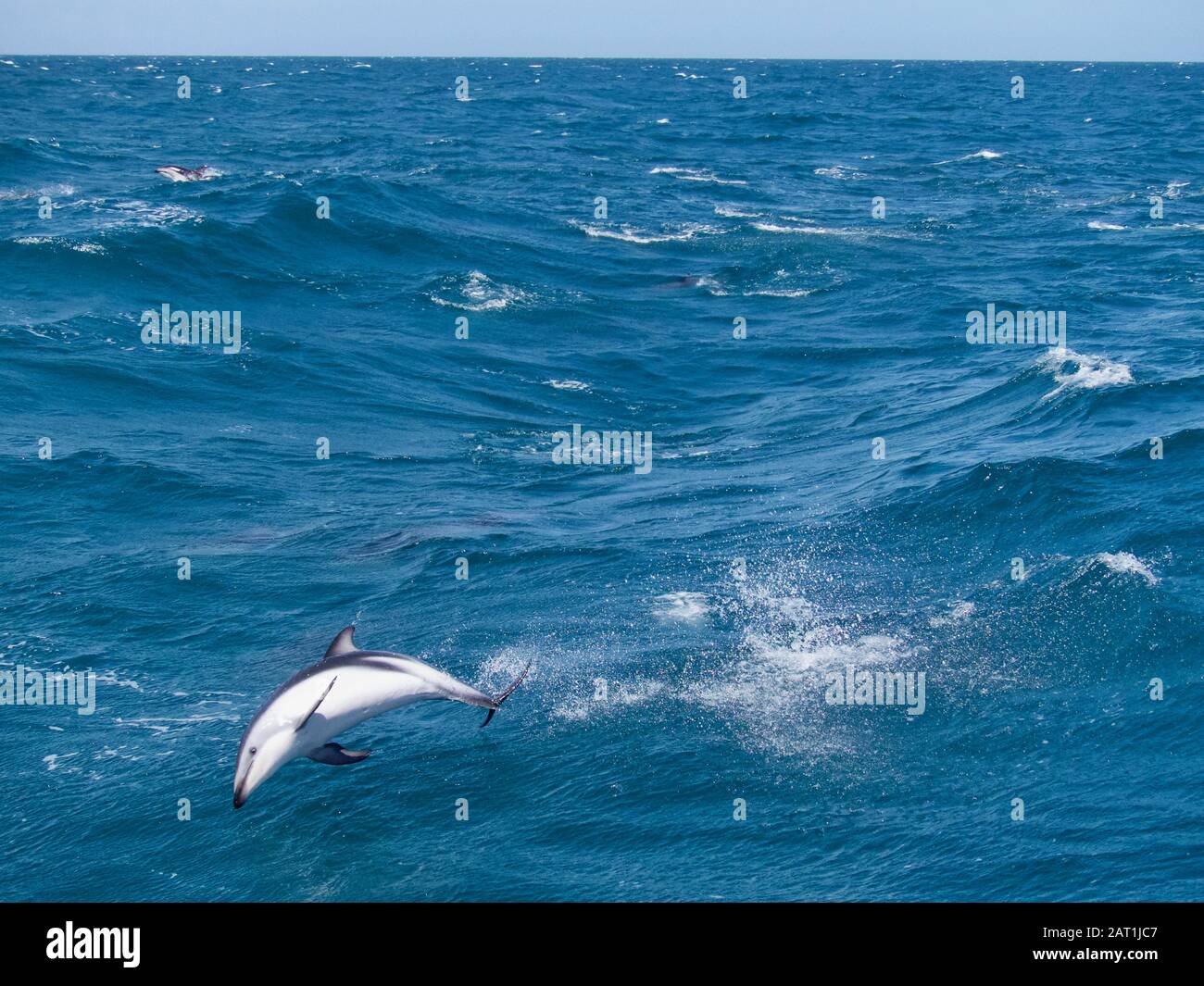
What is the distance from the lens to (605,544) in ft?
72.7

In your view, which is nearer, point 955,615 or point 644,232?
point 955,615

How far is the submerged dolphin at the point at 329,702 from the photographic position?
436 inches

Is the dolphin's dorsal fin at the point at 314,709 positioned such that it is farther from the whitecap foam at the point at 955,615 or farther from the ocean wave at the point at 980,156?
the ocean wave at the point at 980,156

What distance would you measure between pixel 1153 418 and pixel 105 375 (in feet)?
76.1

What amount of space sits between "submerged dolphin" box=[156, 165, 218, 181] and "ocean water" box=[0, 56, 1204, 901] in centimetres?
442

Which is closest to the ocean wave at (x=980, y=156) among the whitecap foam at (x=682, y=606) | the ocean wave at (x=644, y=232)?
the ocean wave at (x=644, y=232)

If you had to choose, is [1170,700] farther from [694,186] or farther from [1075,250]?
[694,186]

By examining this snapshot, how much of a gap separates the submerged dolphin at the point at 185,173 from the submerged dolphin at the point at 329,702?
4796 centimetres

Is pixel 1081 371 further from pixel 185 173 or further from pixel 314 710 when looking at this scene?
pixel 185 173

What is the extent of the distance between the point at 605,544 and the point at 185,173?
4049 centimetres

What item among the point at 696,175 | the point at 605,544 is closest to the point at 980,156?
the point at 696,175

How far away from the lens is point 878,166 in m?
70.1

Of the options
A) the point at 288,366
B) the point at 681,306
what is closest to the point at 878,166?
the point at 681,306

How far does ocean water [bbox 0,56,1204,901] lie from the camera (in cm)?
1395
